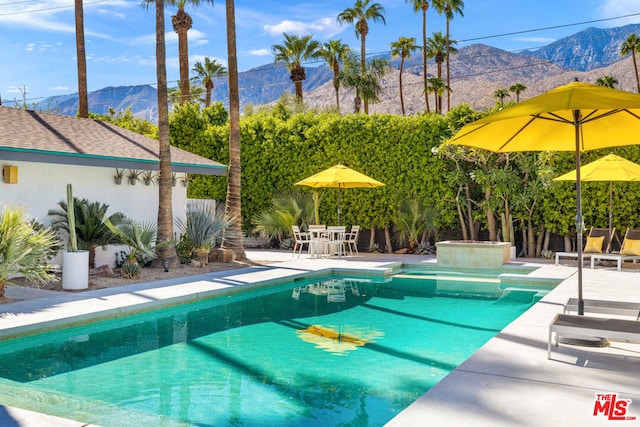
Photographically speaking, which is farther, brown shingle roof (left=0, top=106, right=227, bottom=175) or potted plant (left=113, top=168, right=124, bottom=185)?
potted plant (left=113, top=168, right=124, bottom=185)

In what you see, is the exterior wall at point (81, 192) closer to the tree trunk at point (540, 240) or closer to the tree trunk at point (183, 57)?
the tree trunk at point (540, 240)

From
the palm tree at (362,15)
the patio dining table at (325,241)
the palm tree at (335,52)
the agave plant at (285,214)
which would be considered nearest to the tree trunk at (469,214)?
the patio dining table at (325,241)

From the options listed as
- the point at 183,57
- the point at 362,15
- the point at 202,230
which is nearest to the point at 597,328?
the point at 202,230

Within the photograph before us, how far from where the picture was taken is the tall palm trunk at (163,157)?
12.9m

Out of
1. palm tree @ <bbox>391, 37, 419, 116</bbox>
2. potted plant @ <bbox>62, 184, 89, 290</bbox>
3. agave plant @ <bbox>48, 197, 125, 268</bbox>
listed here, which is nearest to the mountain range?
palm tree @ <bbox>391, 37, 419, 116</bbox>

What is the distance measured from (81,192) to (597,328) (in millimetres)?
10451

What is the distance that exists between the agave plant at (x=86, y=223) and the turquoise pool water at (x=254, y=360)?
335cm

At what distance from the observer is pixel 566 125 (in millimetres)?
7414

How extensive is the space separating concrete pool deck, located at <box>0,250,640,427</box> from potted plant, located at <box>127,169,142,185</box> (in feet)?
15.0

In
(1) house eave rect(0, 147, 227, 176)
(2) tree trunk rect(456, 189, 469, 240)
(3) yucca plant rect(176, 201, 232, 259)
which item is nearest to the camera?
(1) house eave rect(0, 147, 227, 176)

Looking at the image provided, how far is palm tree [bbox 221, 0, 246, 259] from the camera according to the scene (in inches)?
591

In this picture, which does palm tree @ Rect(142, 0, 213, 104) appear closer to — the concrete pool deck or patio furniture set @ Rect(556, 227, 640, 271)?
patio furniture set @ Rect(556, 227, 640, 271)

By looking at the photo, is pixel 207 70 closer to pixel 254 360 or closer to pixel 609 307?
pixel 254 360

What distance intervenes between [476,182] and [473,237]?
155 centimetres
